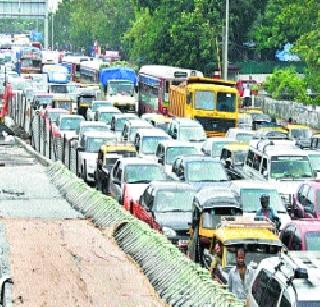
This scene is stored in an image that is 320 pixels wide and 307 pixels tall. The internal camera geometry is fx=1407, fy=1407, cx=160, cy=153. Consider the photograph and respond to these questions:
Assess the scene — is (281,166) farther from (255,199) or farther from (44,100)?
(44,100)

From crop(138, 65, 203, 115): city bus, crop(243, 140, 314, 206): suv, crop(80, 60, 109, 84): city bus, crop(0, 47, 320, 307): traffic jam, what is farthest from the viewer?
crop(80, 60, 109, 84): city bus

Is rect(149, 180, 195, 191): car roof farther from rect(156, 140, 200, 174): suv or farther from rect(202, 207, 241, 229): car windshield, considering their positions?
rect(156, 140, 200, 174): suv

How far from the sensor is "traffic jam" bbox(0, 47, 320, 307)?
18.4 meters

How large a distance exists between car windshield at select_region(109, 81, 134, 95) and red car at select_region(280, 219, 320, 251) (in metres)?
45.2

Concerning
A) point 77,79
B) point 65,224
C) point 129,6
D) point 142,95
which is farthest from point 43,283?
point 129,6

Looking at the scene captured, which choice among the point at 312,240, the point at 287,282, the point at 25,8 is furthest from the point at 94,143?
the point at 25,8

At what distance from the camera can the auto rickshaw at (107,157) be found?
1348 inches

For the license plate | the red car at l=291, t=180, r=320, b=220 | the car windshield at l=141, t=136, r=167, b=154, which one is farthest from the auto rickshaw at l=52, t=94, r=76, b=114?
the license plate

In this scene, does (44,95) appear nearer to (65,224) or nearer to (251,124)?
(251,124)

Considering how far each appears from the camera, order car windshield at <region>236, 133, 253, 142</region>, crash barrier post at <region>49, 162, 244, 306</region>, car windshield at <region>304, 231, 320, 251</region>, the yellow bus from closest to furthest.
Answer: crash barrier post at <region>49, 162, 244, 306</region> < car windshield at <region>304, 231, 320, 251</region> < car windshield at <region>236, 133, 253, 142</region> < the yellow bus

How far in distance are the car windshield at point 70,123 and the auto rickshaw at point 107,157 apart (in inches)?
400

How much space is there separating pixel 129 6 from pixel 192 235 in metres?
123

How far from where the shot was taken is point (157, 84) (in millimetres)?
62656

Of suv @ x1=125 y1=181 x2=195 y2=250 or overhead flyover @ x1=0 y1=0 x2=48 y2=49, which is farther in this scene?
overhead flyover @ x1=0 y1=0 x2=48 y2=49
